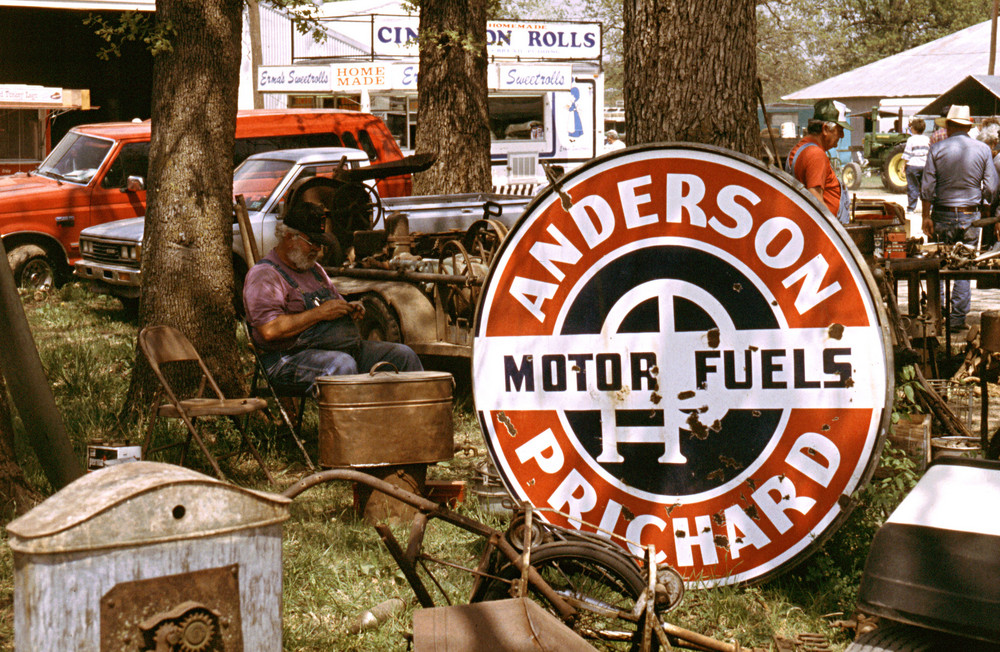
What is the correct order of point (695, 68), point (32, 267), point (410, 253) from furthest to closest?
1. point (32, 267)
2. point (410, 253)
3. point (695, 68)

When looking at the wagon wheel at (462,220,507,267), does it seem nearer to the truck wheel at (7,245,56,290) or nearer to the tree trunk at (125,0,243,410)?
the tree trunk at (125,0,243,410)

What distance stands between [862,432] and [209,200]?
4.59 metres

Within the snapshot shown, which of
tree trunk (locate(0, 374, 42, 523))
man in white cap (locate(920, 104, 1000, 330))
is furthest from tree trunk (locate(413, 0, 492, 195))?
tree trunk (locate(0, 374, 42, 523))

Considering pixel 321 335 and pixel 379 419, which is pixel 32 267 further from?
pixel 379 419

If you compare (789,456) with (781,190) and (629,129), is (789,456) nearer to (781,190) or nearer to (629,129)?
(781,190)

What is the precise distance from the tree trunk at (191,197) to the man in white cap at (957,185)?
713 centimetres

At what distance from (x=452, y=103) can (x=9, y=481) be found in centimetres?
784

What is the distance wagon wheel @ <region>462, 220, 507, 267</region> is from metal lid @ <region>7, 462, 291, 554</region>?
574 cm

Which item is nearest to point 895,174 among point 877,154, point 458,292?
point 877,154

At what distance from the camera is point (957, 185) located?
11.1 metres

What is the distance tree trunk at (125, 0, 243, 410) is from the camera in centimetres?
699

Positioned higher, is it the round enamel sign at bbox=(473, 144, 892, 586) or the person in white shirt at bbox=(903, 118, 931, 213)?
the person in white shirt at bbox=(903, 118, 931, 213)

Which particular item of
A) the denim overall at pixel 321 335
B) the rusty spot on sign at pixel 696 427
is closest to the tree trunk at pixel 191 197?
the denim overall at pixel 321 335

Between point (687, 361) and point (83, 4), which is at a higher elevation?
point (83, 4)
